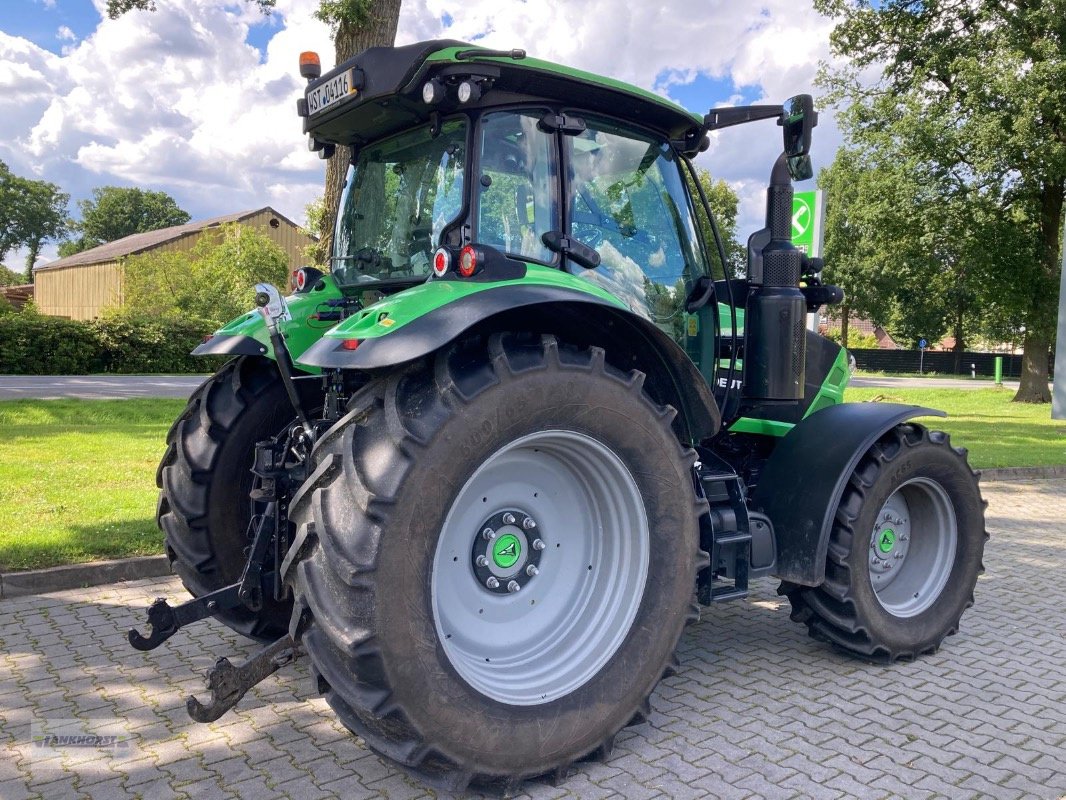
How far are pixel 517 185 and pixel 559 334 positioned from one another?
64 centimetres

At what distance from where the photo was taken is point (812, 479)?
404cm

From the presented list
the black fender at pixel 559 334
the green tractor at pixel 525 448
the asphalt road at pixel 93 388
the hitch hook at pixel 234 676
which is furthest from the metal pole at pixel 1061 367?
the asphalt road at pixel 93 388

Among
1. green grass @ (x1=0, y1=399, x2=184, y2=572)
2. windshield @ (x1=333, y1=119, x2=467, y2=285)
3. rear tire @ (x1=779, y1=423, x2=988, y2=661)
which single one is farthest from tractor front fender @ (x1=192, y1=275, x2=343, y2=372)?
rear tire @ (x1=779, y1=423, x2=988, y2=661)

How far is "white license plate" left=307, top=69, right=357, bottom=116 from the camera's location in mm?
3453

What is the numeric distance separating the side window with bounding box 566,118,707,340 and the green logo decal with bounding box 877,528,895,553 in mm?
1570

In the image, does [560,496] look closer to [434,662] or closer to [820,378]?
[434,662]

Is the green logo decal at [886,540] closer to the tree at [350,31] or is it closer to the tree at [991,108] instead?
the tree at [350,31]

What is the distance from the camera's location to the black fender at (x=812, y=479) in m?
3.94

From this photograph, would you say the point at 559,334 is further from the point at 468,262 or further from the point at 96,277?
the point at 96,277

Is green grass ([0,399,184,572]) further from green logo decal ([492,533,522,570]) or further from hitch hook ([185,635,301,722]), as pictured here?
green logo decal ([492,533,522,570])

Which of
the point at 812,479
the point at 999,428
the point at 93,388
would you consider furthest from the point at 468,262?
the point at 93,388

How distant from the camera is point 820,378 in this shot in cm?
501

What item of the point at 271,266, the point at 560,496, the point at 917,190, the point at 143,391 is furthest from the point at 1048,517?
the point at 271,266

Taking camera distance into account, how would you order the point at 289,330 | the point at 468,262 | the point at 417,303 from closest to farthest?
the point at 417,303, the point at 468,262, the point at 289,330
